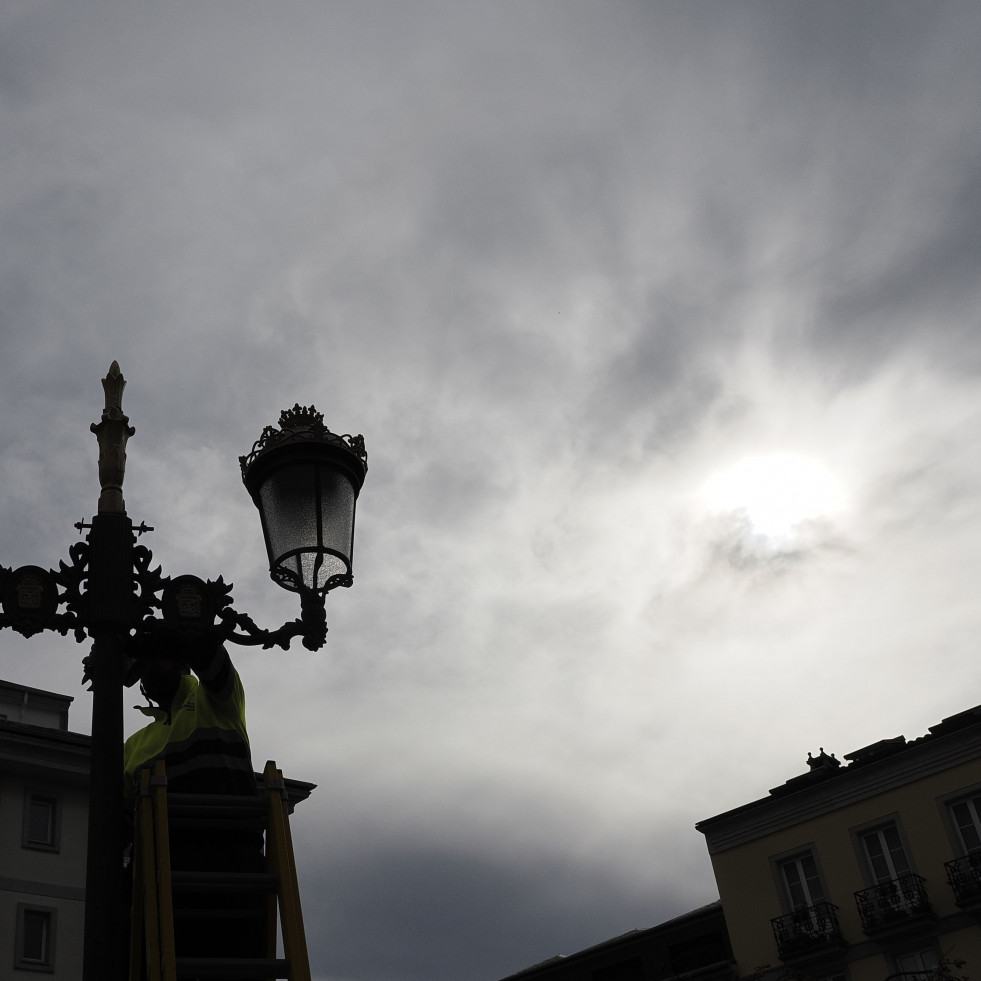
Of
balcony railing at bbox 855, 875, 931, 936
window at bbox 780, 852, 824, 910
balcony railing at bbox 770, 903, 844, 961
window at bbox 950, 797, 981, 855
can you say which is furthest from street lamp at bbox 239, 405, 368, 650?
window at bbox 780, 852, 824, 910

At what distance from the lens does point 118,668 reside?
5.19 metres

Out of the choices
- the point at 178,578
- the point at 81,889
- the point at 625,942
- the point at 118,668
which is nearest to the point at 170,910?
the point at 118,668

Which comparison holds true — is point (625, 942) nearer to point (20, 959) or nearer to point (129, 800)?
point (20, 959)

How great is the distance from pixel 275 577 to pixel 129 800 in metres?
1.36

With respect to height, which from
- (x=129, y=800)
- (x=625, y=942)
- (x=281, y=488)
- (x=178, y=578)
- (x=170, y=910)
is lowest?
(x=170, y=910)

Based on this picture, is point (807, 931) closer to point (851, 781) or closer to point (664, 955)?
point (851, 781)

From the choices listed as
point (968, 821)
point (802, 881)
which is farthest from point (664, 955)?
point (968, 821)

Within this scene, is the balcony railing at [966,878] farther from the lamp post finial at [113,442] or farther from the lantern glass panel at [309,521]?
the lamp post finial at [113,442]

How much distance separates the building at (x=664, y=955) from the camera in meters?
38.6

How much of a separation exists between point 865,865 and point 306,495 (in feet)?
105

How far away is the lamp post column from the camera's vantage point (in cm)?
460

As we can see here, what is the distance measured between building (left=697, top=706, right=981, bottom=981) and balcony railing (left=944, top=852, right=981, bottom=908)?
0.09ft

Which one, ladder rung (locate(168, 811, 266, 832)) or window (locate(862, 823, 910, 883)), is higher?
window (locate(862, 823, 910, 883))

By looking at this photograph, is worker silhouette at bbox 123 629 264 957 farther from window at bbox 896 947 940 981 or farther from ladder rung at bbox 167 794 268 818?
window at bbox 896 947 940 981
